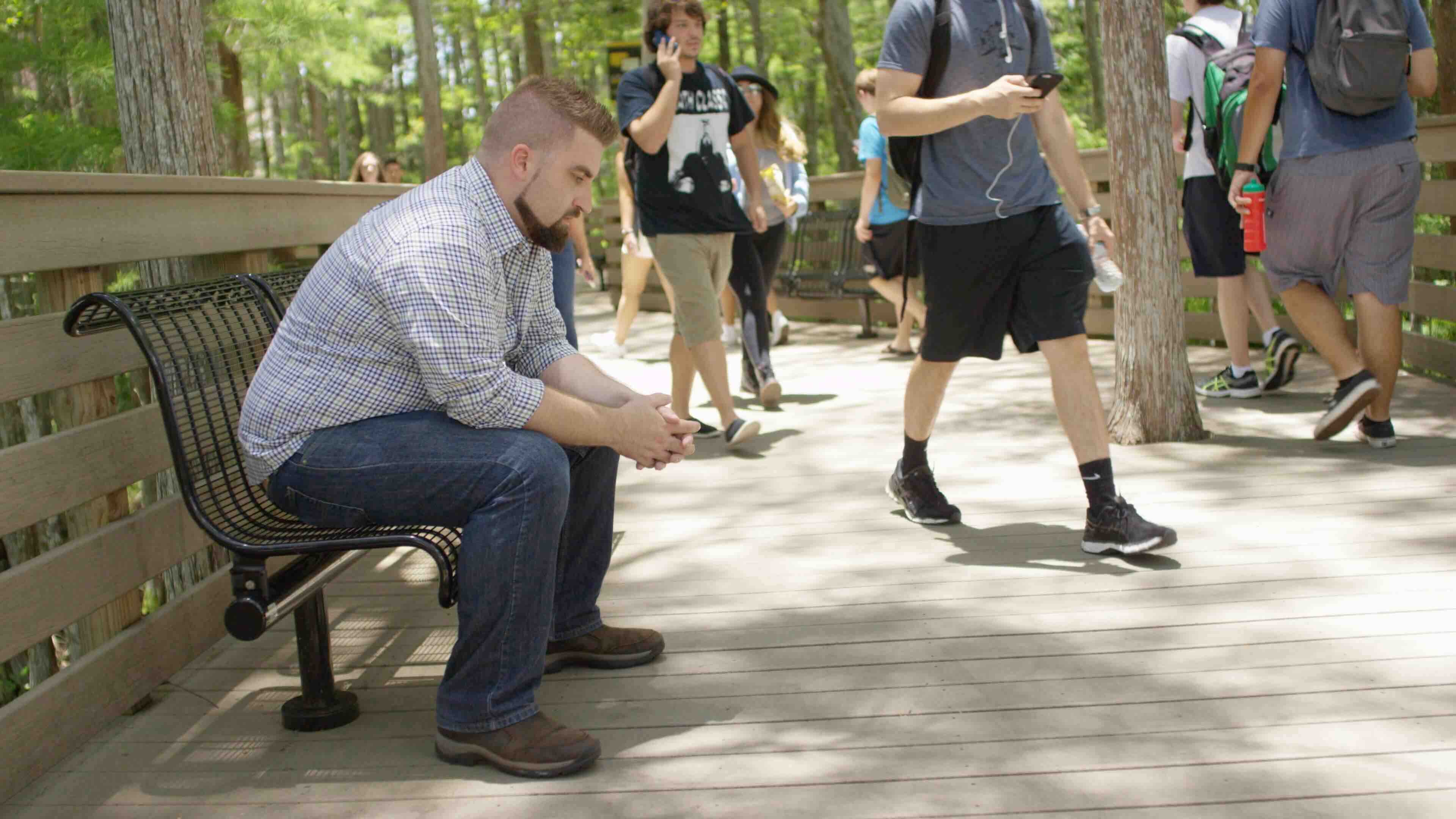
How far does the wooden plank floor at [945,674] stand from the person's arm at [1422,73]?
55.8 inches

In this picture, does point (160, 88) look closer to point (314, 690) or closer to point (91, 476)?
point (91, 476)

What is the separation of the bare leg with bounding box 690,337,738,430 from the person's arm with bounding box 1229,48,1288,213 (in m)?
2.34

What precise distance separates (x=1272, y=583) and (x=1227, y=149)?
9.78ft

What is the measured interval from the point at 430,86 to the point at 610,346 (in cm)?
1407

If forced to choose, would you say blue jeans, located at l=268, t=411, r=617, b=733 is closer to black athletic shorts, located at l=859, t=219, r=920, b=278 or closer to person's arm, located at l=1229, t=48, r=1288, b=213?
person's arm, located at l=1229, t=48, r=1288, b=213

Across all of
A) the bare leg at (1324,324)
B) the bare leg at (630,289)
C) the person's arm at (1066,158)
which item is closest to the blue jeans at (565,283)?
the person's arm at (1066,158)

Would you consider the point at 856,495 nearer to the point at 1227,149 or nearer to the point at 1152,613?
the point at 1152,613

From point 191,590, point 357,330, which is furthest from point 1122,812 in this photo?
point 191,590

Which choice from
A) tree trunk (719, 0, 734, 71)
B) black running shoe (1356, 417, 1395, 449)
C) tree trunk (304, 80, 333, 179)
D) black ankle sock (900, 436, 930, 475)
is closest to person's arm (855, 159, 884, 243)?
black running shoe (1356, 417, 1395, 449)

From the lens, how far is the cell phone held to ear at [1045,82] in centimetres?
Result: 416

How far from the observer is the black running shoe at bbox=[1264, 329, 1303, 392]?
6.88 m

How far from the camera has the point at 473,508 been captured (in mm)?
2986

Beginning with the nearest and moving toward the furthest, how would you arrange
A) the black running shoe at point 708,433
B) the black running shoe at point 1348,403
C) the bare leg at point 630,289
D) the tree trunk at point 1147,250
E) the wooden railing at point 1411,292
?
the black running shoe at point 1348,403, the tree trunk at point 1147,250, the wooden railing at point 1411,292, the black running shoe at point 708,433, the bare leg at point 630,289

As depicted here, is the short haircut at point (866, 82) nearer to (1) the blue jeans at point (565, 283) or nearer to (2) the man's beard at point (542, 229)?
(1) the blue jeans at point (565, 283)
